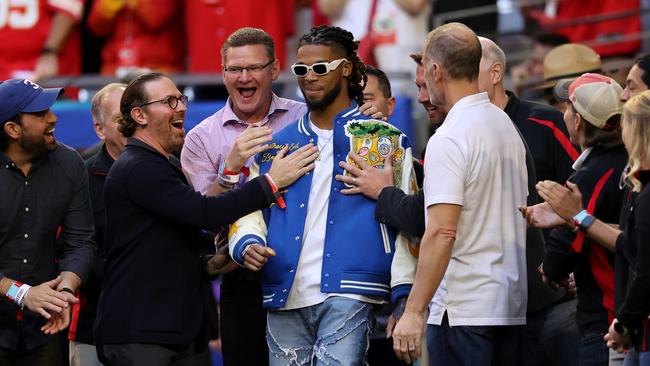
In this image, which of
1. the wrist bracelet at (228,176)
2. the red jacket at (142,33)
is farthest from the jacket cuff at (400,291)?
the red jacket at (142,33)

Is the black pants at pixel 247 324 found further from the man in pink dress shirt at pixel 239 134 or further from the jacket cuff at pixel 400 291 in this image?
the jacket cuff at pixel 400 291

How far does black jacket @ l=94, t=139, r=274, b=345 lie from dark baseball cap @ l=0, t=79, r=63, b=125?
2.35 ft

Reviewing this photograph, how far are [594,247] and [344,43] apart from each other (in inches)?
59.1

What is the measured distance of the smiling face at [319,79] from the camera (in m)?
6.25

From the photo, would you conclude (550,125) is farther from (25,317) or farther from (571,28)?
(571,28)

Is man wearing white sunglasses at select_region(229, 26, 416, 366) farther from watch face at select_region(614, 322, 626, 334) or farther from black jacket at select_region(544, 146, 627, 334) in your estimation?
watch face at select_region(614, 322, 626, 334)

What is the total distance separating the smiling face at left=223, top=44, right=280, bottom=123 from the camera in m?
6.89

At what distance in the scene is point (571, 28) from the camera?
1153 cm

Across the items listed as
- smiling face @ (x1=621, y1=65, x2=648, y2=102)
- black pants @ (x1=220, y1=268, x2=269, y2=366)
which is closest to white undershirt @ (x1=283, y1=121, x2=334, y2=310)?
black pants @ (x1=220, y1=268, x2=269, y2=366)

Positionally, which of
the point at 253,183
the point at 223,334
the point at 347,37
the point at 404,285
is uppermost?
the point at 347,37

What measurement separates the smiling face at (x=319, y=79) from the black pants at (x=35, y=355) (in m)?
1.90

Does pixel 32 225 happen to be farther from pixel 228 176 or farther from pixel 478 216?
pixel 478 216

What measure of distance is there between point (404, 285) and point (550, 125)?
155cm

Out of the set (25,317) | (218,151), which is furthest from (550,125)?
(25,317)
